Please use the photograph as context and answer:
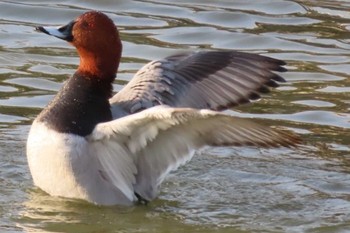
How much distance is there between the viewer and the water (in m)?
7.86

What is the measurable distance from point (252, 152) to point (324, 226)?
186cm

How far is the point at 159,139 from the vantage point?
7746mm

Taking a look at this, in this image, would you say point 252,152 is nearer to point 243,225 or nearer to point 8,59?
point 243,225

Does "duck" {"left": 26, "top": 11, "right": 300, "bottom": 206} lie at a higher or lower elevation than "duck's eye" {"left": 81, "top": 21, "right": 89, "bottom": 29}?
lower

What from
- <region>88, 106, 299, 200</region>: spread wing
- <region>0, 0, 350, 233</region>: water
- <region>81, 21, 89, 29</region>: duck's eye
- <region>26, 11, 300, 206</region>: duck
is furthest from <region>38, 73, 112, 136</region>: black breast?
<region>0, 0, 350, 233</region>: water

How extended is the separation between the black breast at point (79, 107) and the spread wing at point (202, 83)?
185 millimetres

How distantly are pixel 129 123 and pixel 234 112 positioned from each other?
10.5ft

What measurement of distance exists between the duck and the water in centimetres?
19

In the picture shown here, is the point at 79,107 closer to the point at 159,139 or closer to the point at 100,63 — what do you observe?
the point at 100,63

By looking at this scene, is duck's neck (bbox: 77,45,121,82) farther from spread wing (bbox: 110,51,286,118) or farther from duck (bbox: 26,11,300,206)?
spread wing (bbox: 110,51,286,118)

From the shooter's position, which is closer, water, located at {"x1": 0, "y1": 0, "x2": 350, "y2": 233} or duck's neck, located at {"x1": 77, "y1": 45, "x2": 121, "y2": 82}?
water, located at {"x1": 0, "y1": 0, "x2": 350, "y2": 233}

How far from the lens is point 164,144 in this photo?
777 cm

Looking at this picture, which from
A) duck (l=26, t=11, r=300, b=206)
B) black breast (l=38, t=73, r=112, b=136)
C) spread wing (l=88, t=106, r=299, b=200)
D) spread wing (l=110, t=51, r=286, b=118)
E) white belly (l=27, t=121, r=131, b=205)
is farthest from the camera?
spread wing (l=110, t=51, r=286, b=118)

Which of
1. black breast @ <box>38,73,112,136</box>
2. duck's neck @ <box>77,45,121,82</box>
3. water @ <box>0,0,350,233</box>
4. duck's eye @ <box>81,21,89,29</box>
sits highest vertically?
duck's eye @ <box>81,21,89,29</box>
